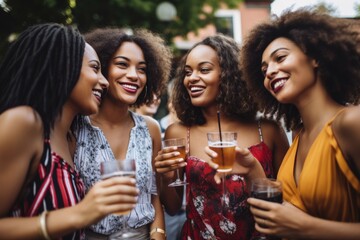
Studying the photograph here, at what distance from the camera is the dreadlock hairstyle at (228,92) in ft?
10.8

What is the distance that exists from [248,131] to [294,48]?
0.97 m

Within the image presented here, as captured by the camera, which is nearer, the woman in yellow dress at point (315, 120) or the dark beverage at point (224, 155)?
the woman in yellow dress at point (315, 120)

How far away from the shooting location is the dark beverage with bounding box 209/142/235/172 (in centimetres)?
244

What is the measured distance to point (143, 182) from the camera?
9.46 feet

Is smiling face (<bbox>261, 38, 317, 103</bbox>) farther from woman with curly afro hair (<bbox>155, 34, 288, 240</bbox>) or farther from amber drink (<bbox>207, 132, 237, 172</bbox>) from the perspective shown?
woman with curly afro hair (<bbox>155, 34, 288, 240</bbox>)

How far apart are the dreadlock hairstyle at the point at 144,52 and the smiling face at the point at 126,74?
0.07 m

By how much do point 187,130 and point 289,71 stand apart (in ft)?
4.17

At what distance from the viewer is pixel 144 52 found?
11.2ft

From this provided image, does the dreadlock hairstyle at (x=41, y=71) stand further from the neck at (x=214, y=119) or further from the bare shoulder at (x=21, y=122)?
the neck at (x=214, y=119)

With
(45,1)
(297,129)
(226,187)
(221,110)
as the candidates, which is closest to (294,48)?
(297,129)

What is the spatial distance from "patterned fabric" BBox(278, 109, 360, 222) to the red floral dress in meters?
0.67

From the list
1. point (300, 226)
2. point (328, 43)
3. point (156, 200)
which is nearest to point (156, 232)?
point (156, 200)

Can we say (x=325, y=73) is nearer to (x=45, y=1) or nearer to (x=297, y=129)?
(x=297, y=129)

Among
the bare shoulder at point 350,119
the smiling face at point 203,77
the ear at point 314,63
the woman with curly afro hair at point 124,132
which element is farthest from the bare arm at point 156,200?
the bare shoulder at point 350,119
